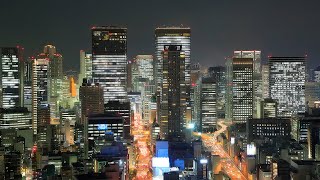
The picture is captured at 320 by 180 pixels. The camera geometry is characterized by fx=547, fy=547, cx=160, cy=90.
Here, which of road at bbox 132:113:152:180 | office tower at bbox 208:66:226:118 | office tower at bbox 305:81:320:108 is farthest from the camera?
office tower at bbox 305:81:320:108

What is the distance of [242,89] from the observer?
25422 millimetres

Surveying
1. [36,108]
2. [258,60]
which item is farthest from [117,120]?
[258,60]

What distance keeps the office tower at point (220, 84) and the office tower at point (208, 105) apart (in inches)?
52.4

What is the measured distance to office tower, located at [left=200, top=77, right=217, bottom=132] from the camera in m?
23.8

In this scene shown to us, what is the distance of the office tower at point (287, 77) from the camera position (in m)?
27.2

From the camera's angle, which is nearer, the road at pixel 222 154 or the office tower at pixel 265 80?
the road at pixel 222 154

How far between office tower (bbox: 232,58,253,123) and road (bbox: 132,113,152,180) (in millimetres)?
4506

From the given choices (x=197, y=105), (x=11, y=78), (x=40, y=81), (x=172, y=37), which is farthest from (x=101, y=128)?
(x=172, y=37)

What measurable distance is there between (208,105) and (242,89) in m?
2.04

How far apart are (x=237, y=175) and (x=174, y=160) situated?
1.95 meters

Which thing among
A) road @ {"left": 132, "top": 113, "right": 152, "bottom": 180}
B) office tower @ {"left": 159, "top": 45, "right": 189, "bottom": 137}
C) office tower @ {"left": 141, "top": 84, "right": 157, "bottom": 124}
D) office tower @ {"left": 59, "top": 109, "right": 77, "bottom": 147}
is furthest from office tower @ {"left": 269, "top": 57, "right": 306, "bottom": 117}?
office tower @ {"left": 59, "top": 109, "right": 77, "bottom": 147}

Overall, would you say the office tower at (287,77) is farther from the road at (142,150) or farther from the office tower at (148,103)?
the road at (142,150)

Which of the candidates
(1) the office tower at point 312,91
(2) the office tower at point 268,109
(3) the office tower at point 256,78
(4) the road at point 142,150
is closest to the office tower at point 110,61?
(4) the road at point 142,150

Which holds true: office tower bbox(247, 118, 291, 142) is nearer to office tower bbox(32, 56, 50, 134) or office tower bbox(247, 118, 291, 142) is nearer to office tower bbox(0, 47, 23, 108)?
office tower bbox(32, 56, 50, 134)
